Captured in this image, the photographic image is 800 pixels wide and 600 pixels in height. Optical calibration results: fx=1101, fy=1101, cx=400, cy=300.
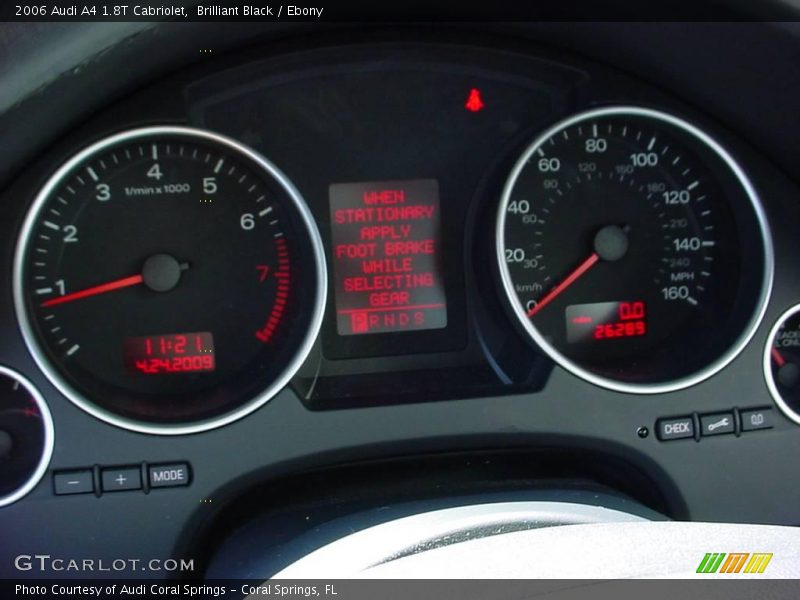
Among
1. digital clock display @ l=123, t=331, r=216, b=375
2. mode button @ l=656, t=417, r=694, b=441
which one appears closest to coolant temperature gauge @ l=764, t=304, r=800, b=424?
mode button @ l=656, t=417, r=694, b=441

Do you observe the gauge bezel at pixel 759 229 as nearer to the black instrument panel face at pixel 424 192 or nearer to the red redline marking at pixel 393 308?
the black instrument panel face at pixel 424 192

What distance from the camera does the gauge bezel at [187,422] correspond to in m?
2.36

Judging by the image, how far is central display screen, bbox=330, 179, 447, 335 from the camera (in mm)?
2650

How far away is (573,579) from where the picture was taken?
1652mm

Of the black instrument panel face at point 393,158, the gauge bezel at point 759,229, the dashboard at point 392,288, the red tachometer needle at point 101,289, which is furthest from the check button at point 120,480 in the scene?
the gauge bezel at point 759,229

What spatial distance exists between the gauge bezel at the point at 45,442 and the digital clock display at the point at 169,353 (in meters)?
0.23

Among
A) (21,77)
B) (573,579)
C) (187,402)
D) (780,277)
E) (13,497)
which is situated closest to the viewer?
(573,579)

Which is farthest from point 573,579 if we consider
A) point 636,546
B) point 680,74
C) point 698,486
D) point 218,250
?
point 680,74

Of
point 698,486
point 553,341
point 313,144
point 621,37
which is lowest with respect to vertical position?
point 698,486

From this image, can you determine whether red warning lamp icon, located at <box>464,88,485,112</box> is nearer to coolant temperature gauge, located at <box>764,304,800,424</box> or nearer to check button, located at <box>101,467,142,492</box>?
coolant temperature gauge, located at <box>764,304,800,424</box>

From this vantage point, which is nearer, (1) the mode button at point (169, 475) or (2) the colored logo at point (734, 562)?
(2) the colored logo at point (734, 562)

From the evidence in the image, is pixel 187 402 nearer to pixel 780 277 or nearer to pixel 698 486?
pixel 698 486

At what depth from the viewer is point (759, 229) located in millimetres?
2711

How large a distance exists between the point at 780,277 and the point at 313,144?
1.19 metres
